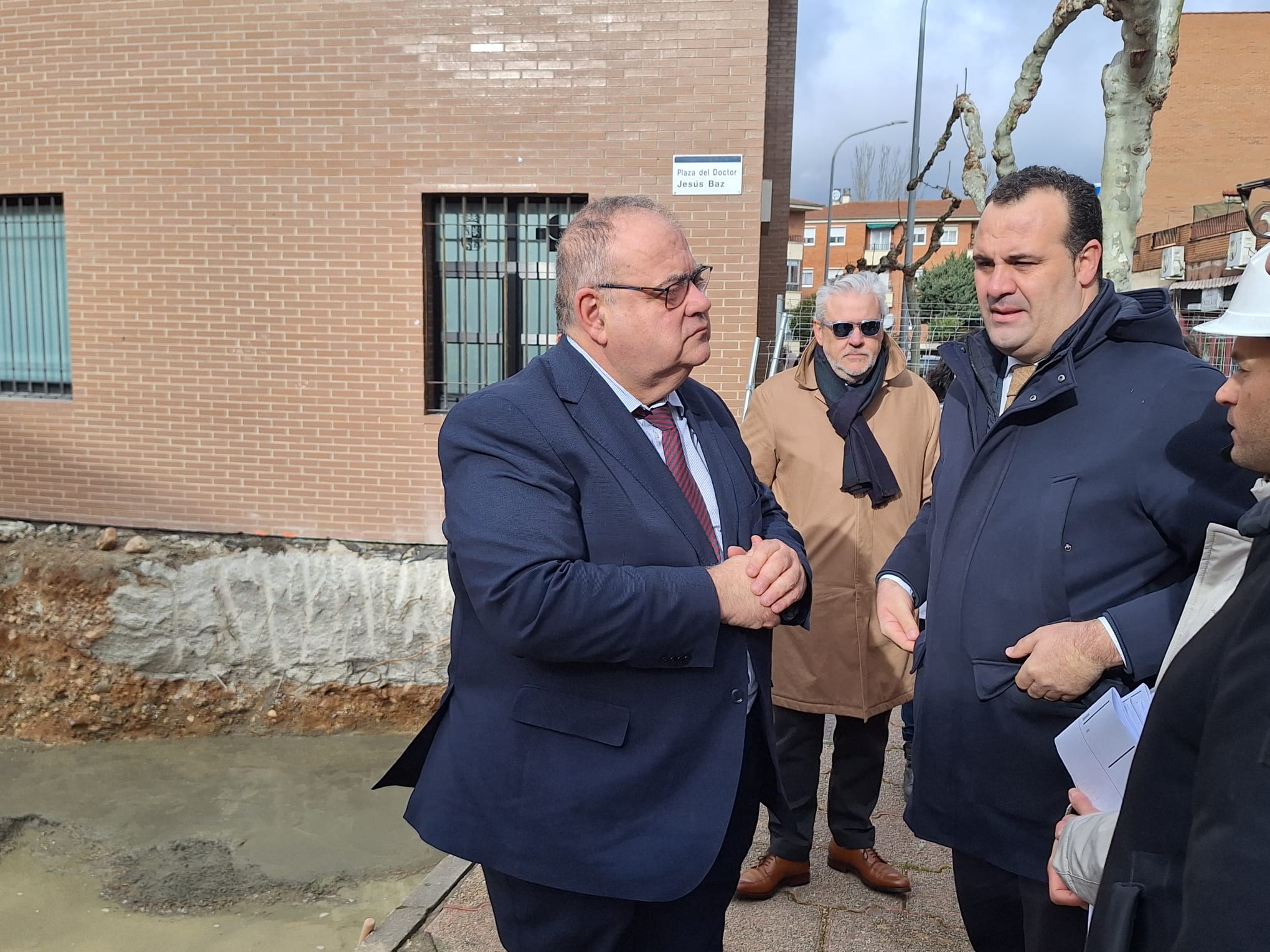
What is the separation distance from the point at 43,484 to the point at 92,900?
4622 mm

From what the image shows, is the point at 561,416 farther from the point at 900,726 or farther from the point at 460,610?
the point at 900,726

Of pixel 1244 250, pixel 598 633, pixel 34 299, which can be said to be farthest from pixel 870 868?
pixel 34 299

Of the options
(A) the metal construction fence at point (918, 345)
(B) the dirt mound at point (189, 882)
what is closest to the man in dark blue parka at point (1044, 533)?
(B) the dirt mound at point (189, 882)

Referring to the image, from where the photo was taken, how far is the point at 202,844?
6.50m

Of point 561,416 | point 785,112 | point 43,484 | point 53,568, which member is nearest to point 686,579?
point 561,416

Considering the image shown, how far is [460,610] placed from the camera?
209 cm

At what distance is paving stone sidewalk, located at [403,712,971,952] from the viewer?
130 inches

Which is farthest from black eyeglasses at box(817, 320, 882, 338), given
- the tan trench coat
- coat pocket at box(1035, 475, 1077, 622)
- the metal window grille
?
the metal window grille

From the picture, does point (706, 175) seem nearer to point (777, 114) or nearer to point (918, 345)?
point (918, 345)

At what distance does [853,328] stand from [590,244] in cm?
174

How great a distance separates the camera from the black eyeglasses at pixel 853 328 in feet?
11.8

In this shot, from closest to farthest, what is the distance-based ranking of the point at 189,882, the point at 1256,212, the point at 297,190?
1. the point at 1256,212
2. the point at 189,882
3. the point at 297,190

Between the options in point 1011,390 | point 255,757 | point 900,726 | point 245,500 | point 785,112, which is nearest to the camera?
point 1011,390

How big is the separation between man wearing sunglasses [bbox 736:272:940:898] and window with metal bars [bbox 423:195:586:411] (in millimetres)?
4857
